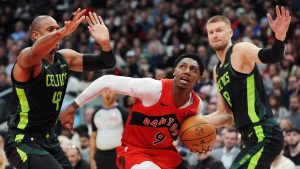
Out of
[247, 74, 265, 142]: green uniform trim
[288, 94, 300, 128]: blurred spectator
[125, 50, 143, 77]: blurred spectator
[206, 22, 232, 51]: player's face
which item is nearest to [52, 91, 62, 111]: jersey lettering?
[206, 22, 232, 51]: player's face

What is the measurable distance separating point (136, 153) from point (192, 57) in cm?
119

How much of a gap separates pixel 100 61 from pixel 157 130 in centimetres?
104

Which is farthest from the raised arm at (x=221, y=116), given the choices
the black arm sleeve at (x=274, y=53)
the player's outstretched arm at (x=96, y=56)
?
the player's outstretched arm at (x=96, y=56)

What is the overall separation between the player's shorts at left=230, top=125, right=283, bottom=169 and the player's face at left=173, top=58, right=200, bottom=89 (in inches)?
31.8

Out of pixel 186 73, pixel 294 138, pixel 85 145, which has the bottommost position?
pixel 85 145

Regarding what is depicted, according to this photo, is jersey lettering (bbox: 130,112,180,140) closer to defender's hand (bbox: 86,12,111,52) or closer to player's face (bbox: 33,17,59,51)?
defender's hand (bbox: 86,12,111,52)

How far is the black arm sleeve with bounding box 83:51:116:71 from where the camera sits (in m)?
7.29

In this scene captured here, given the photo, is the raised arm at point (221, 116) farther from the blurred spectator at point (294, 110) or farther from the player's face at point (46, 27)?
the blurred spectator at point (294, 110)

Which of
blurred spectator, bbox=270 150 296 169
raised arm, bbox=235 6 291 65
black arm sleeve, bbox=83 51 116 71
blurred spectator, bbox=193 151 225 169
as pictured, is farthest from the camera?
blurred spectator, bbox=193 151 225 169

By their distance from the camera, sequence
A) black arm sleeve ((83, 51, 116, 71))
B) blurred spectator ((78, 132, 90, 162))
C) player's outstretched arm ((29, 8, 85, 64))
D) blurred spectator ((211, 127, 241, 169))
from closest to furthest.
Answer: player's outstretched arm ((29, 8, 85, 64)) < black arm sleeve ((83, 51, 116, 71)) < blurred spectator ((211, 127, 241, 169)) < blurred spectator ((78, 132, 90, 162))

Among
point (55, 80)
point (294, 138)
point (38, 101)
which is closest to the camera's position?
point (38, 101)

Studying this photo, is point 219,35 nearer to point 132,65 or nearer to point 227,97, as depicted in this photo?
point 227,97

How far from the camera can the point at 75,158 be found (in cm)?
1093

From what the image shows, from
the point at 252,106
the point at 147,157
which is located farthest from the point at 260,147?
the point at 147,157
